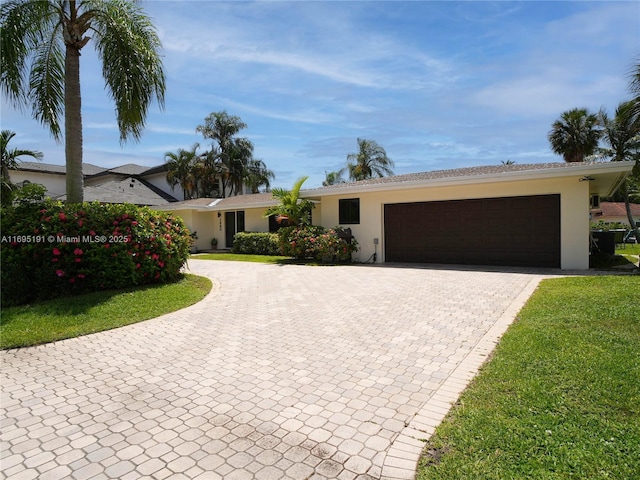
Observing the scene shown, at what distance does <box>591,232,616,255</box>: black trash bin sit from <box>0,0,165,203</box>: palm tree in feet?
55.5

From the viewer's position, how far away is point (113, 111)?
8.91 metres

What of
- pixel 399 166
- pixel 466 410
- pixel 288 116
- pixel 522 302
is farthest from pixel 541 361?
pixel 399 166

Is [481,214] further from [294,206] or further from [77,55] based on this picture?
[77,55]

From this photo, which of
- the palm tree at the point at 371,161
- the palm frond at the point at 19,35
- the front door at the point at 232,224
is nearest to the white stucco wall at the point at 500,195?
the front door at the point at 232,224

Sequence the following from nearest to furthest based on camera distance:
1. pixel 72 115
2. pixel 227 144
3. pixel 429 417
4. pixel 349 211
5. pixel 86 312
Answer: pixel 429 417 → pixel 86 312 → pixel 72 115 → pixel 349 211 → pixel 227 144

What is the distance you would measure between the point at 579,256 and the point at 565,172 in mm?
2660

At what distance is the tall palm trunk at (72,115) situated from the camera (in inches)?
342

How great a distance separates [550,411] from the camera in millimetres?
3078

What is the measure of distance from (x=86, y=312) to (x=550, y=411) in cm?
723

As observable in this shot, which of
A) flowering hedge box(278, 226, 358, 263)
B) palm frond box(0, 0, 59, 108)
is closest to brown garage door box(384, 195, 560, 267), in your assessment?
flowering hedge box(278, 226, 358, 263)

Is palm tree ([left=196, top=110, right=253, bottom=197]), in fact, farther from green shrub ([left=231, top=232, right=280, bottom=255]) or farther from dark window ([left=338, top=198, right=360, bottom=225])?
dark window ([left=338, top=198, right=360, bottom=225])

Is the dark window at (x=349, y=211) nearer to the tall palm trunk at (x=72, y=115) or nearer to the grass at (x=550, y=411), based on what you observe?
the tall palm trunk at (x=72, y=115)

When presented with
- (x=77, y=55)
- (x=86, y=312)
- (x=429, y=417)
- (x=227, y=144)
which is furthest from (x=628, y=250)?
(x=227, y=144)

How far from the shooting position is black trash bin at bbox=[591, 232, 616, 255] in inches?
591
